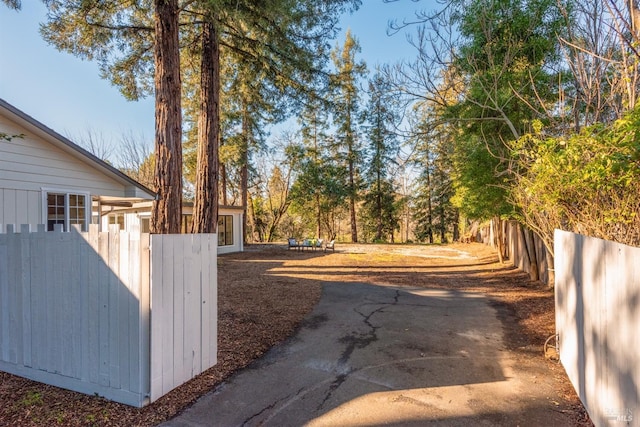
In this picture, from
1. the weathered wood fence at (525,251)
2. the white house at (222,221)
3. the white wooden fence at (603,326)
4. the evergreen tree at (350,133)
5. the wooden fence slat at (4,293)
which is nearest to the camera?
the white wooden fence at (603,326)

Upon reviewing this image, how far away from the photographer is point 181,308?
2.96 meters

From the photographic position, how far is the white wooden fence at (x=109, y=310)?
2654 millimetres

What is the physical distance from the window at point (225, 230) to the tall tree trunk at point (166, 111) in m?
11.3

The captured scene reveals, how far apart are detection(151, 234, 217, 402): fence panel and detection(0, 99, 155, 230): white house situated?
441cm

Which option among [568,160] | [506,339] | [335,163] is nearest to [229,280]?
[506,339]

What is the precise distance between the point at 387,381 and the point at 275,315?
268 cm

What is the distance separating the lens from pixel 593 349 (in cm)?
241

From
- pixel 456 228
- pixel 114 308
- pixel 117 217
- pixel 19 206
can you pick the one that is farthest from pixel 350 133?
pixel 114 308

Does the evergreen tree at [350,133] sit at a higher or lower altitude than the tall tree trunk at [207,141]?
higher

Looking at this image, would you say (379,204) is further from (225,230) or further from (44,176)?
(44,176)

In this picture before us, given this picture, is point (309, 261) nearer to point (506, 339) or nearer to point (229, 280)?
point (229, 280)

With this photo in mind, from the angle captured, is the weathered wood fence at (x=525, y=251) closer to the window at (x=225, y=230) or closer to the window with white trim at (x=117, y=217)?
the window at (x=225, y=230)

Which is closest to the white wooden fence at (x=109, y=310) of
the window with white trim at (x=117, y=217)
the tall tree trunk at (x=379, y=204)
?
the window with white trim at (x=117, y=217)

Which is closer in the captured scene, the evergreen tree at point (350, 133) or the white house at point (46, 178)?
the white house at point (46, 178)
